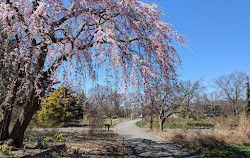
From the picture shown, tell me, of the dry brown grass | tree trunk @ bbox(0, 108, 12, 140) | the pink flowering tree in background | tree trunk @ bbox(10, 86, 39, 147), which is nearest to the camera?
the pink flowering tree in background

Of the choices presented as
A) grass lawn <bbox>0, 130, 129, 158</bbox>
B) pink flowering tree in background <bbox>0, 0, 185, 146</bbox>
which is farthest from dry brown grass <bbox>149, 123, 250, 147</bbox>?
pink flowering tree in background <bbox>0, 0, 185, 146</bbox>

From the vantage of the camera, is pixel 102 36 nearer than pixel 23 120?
Yes

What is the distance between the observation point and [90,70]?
5.00m

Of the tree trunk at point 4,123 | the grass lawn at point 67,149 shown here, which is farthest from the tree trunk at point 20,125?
the grass lawn at point 67,149

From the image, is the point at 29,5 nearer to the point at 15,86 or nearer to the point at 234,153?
the point at 15,86

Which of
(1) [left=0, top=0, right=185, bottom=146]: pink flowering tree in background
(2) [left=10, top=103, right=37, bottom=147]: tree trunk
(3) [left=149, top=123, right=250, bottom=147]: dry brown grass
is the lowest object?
(3) [left=149, top=123, right=250, bottom=147]: dry brown grass

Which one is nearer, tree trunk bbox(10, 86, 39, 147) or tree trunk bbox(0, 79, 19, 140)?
tree trunk bbox(0, 79, 19, 140)

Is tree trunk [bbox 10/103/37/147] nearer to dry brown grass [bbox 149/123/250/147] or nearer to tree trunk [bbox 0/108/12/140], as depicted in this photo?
tree trunk [bbox 0/108/12/140]

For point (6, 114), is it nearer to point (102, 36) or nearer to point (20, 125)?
point (20, 125)

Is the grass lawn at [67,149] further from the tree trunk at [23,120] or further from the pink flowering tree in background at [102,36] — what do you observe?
the pink flowering tree in background at [102,36]

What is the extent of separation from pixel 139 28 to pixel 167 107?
1139 cm

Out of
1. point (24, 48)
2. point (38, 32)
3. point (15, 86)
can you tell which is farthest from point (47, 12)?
point (15, 86)

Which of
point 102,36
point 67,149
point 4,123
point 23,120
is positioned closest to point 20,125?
point 23,120

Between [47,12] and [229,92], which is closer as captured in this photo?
[47,12]
